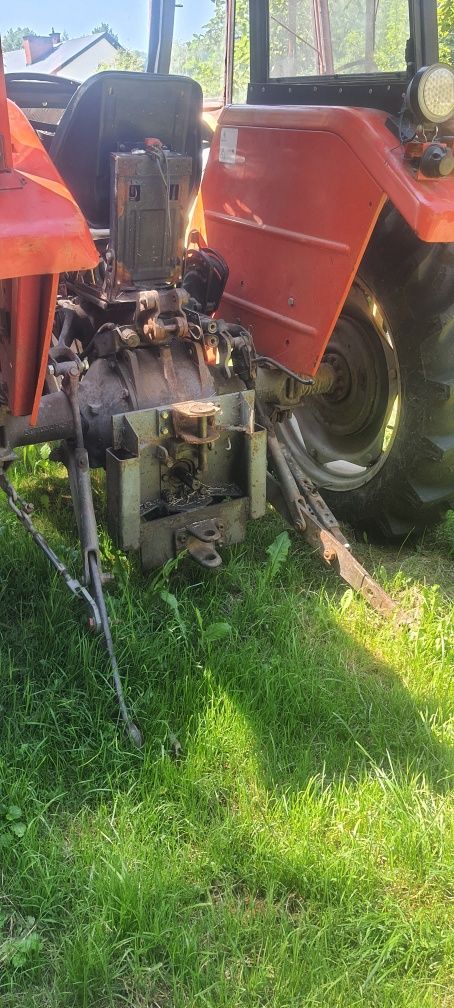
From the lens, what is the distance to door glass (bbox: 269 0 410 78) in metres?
2.56

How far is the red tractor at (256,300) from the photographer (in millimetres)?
2408

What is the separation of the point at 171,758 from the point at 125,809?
20 cm

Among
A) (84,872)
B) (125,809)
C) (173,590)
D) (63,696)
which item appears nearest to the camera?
(84,872)

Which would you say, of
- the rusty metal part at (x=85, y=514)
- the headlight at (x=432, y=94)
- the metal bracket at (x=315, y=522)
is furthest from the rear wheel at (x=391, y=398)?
the rusty metal part at (x=85, y=514)

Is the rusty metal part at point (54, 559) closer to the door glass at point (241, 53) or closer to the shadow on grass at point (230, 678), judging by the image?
the shadow on grass at point (230, 678)

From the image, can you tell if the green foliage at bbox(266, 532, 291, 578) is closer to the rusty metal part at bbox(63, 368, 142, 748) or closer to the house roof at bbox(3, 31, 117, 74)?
the rusty metal part at bbox(63, 368, 142, 748)

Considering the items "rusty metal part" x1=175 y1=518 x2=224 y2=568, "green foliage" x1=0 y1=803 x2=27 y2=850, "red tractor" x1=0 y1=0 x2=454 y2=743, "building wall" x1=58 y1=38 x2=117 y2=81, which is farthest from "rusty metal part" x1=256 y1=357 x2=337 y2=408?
"building wall" x1=58 y1=38 x2=117 y2=81

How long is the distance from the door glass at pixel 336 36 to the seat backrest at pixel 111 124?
17.5 inches

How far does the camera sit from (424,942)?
167 cm

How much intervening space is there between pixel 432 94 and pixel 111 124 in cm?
92

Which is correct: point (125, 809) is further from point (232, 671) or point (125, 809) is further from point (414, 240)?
point (414, 240)

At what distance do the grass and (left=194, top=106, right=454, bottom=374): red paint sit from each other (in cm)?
82

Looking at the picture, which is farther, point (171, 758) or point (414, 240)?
point (414, 240)

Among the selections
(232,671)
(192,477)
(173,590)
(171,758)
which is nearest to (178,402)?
(192,477)
